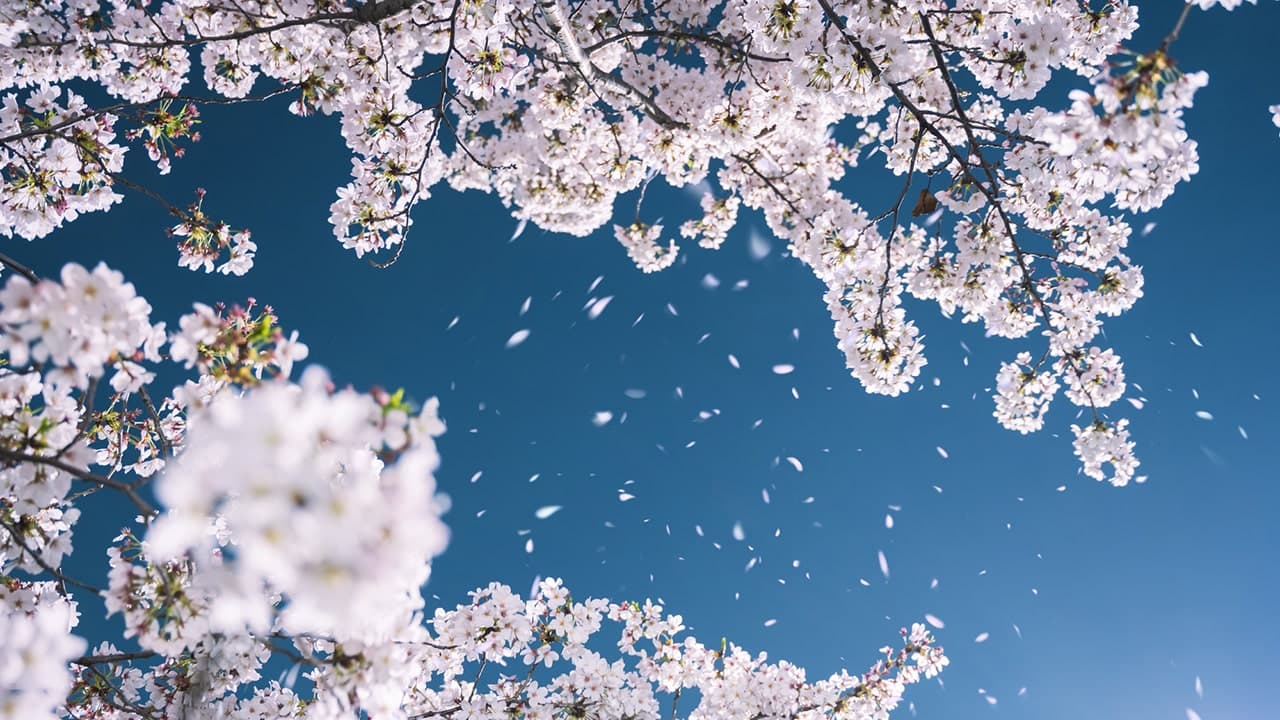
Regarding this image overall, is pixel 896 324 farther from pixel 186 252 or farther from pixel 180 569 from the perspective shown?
pixel 186 252

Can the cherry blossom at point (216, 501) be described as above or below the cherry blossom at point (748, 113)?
below

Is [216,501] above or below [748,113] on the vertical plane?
below

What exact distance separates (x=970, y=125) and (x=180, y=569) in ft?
14.6

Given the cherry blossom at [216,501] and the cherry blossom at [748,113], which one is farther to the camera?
the cherry blossom at [748,113]

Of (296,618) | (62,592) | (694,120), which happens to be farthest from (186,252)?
(694,120)

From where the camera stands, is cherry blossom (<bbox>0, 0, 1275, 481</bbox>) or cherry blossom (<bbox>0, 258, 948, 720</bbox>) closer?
cherry blossom (<bbox>0, 258, 948, 720</bbox>)

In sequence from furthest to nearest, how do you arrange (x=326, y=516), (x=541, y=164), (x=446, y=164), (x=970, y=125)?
(x=446, y=164) → (x=541, y=164) → (x=970, y=125) → (x=326, y=516)

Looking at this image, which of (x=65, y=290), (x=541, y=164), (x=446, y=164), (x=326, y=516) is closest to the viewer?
(x=326, y=516)

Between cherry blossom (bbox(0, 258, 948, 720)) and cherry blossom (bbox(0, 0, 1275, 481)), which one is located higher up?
cherry blossom (bbox(0, 0, 1275, 481))

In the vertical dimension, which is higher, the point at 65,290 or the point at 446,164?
the point at 446,164

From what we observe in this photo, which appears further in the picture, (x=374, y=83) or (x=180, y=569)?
(x=374, y=83)

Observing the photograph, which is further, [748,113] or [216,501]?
[748,113]

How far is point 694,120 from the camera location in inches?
251

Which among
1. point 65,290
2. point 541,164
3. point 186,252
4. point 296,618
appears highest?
point 541,164
